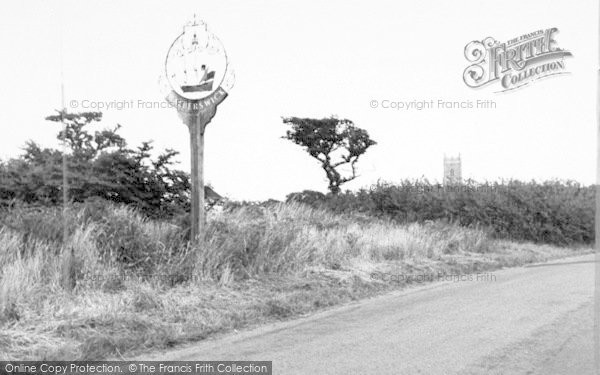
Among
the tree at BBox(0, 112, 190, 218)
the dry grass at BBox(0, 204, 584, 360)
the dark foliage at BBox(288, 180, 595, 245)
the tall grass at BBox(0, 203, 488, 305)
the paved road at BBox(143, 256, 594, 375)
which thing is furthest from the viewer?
the dark foliage at BBox(288, 180, 595, 245)

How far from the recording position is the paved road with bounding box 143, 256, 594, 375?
7.09m

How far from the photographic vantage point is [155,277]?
36.0 ft

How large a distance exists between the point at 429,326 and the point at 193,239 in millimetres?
5063

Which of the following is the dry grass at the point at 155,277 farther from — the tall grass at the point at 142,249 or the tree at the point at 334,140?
the tree at the point at 334,140

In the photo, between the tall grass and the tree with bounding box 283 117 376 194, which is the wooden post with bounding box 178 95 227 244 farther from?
the tree with bounding box 283 117 376 194

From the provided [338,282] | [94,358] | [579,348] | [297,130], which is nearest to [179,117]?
[338,282]

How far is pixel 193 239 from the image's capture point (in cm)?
1255

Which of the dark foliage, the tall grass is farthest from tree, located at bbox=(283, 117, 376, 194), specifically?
the tall grass

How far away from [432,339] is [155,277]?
4.77 meters

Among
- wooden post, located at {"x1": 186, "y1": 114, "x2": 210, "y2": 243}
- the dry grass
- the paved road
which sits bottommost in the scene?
the paved road

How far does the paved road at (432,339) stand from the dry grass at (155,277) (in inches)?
30.0

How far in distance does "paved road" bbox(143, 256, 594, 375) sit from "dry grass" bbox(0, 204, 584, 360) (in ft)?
2.50

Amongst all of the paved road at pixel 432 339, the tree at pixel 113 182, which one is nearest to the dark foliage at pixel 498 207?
the tree at pixel 113 182

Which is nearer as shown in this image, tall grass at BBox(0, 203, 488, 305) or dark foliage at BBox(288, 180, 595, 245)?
tall grass at BBox(0, 203, 488, 305)
